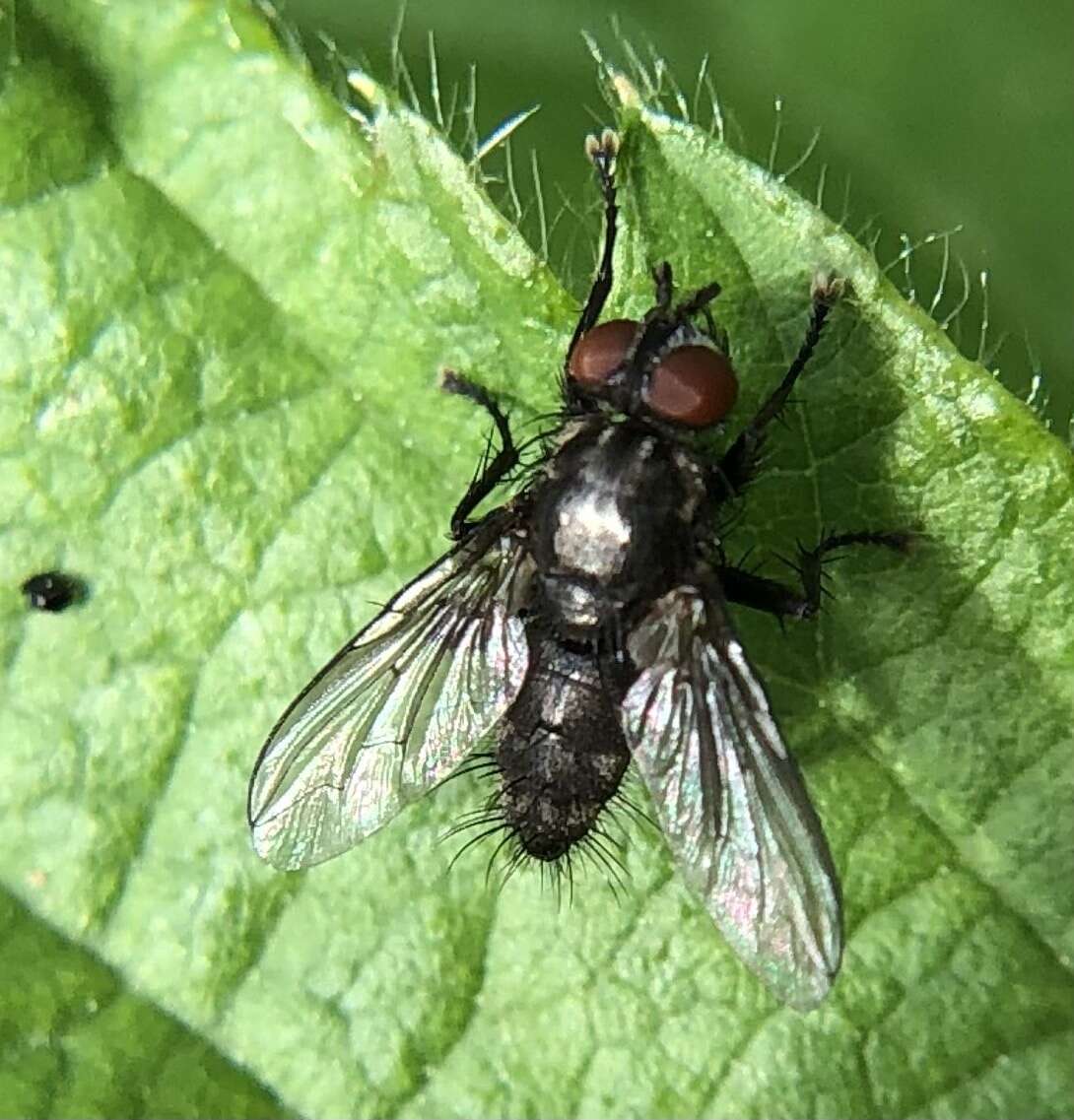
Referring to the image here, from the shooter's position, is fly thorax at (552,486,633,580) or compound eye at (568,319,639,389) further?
fly thorax at (552,486,633,580)

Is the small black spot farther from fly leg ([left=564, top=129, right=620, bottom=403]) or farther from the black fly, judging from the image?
fly leg ([left=564, top=129, right=620, bottom=403])

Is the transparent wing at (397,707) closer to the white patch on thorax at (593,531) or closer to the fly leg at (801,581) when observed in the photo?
the white patch on thorax at (593,531)

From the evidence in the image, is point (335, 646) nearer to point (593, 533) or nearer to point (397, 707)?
point (397, 707)

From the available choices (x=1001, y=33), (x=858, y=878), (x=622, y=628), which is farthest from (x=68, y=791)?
(x=1001, y=33)

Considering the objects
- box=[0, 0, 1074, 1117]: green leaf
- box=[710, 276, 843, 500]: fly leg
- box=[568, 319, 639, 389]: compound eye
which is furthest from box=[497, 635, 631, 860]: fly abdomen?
box=[568, 319, 639, 389]: compound eye

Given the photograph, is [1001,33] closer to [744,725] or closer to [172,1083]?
[744,725]
